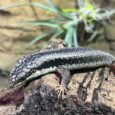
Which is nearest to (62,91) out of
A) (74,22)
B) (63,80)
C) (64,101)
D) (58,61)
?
(64,101)

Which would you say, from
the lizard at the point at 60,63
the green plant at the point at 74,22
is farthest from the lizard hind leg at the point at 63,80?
the green plant at the point at 74,22

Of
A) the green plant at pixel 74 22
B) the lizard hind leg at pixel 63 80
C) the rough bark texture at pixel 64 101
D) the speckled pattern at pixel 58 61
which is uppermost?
the green plant at pixel 74 22

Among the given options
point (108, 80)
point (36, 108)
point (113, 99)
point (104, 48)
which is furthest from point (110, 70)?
point (104, 48)

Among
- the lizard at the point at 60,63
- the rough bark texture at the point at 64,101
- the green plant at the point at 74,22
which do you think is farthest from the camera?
the green plant at the point at 74,22

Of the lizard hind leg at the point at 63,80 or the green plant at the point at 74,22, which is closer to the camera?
the lizard hind leg at the point at 63,80

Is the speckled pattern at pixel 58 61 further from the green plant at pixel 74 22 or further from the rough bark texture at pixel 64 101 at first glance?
the green plant at pixel 74 22

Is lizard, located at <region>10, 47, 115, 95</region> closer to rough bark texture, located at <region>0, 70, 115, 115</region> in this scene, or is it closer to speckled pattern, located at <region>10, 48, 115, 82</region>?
speckled pattern, located at <region>10, 48, 115, 82</region>

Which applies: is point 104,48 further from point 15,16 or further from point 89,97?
point 89,97
